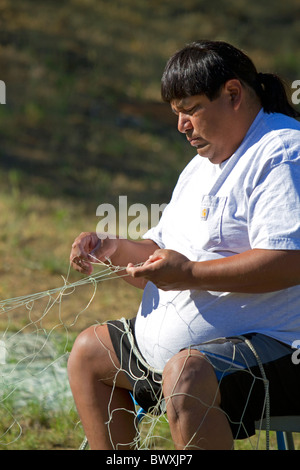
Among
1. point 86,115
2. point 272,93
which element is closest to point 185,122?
point 272,93

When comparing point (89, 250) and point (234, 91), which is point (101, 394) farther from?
point (234, 91)

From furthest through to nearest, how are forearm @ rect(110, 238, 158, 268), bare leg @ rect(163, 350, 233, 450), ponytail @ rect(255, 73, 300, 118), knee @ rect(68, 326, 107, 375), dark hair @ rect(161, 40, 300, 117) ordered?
forearm @ rect(110, 238, 158, 268), knee @ rect(68, 326, 107, 375), ponytail @ rect(255, 73, 300, 118), dark hair @ rect(161, 40, 300, 117), bare leg @ rect(163, 350, 233, 450)

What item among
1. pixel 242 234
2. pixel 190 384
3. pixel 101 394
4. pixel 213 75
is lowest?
pixel 101 394

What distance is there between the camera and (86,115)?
25.6 ft

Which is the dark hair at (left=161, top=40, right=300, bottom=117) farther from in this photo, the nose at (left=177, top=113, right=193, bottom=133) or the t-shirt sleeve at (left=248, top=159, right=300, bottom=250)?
→ the t-shirt sleeve at (left=248, top=159, right=300, bottom=250)

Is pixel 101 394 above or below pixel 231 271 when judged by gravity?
below

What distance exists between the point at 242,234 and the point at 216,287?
0.18 meters

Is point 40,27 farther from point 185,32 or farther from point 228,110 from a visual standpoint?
point 228,110

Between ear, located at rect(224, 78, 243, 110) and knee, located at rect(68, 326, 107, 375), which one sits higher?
ear, located at rect(224, 78, 243, 110)

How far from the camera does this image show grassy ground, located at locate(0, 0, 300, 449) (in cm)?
522

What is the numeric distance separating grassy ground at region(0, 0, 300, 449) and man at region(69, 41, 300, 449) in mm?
1507

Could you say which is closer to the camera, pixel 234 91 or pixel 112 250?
pixel 234 91

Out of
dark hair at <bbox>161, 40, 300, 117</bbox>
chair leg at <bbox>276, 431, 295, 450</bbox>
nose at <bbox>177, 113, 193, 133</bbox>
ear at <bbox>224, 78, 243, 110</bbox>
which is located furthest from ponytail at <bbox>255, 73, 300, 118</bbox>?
chair leg at <bbox>276, 431, 295, 450</bbox>

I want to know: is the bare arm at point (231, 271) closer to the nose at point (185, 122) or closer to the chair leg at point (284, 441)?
the nose at point (185, 122)
